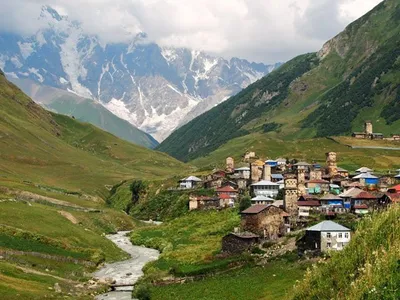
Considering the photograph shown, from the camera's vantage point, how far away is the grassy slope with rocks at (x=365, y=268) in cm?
2255

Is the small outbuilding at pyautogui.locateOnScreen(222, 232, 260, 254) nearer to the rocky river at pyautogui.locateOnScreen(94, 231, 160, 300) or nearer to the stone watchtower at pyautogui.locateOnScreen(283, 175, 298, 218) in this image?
the rocky river at pyautogui.locateOnScreen(94, 231, 160, 300)

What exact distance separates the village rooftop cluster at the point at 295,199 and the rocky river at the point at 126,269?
15.4m

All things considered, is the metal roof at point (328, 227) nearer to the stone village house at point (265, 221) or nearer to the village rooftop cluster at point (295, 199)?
the village rooftop cluster at point (295, 199)

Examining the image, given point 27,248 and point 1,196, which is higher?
point 1,196

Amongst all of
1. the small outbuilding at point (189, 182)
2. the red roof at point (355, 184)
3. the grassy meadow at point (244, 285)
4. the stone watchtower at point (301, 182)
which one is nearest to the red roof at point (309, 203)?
the stone watchtower at point (301, 182)

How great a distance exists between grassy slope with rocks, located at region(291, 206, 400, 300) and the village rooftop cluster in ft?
62.2

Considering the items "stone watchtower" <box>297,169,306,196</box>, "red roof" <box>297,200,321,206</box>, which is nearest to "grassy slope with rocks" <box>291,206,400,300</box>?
"red roof" <box>297,200,321,206</box>

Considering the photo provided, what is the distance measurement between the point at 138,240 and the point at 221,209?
27.1 meters

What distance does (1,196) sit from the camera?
445ft

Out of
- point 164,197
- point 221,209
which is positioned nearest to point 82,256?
point 221,209

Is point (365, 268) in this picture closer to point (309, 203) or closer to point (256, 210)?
point (256, 210)

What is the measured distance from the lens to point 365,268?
2409cm

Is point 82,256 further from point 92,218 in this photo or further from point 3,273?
point 92,218

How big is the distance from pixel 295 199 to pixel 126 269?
3524 centimetres
